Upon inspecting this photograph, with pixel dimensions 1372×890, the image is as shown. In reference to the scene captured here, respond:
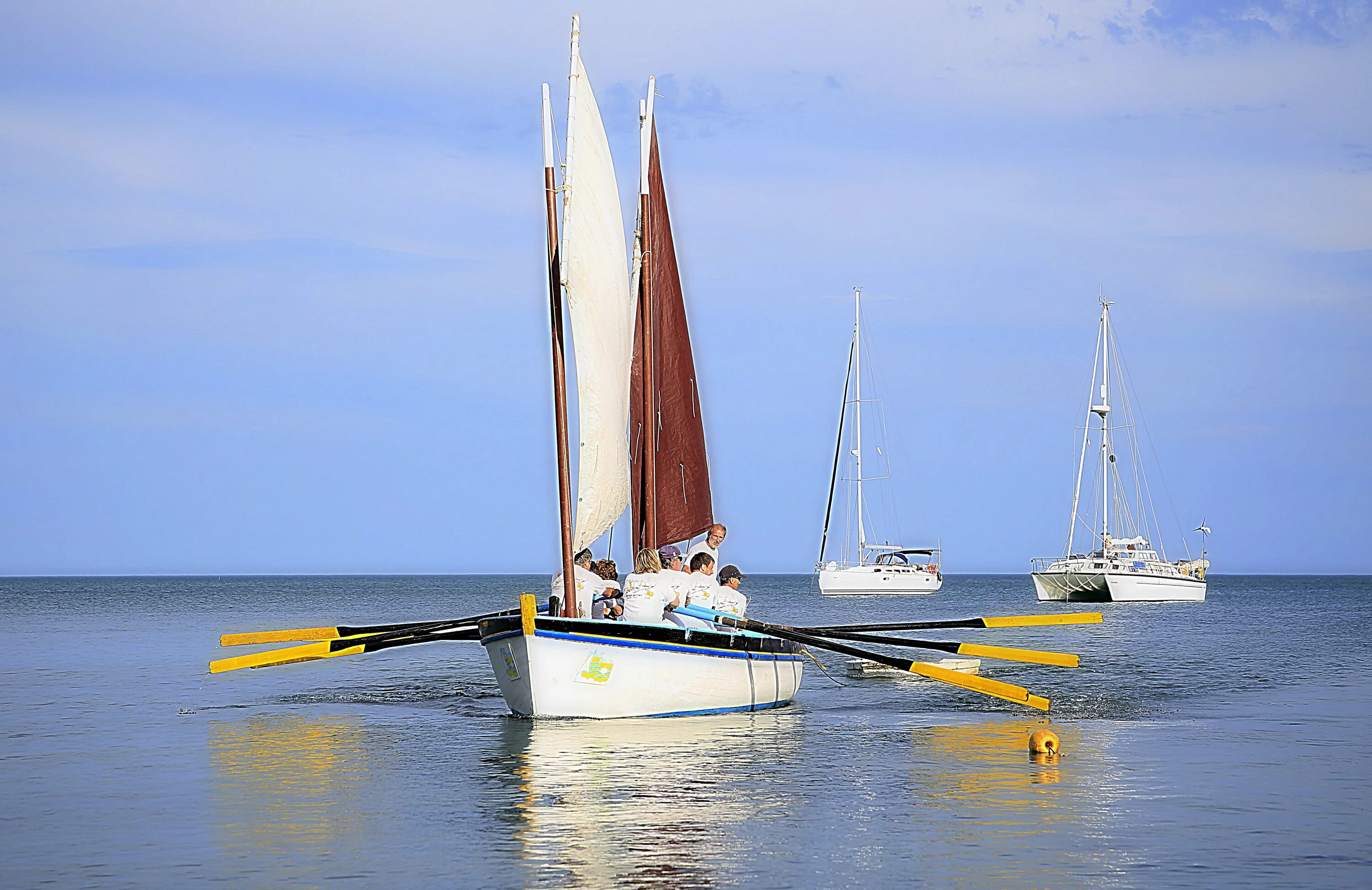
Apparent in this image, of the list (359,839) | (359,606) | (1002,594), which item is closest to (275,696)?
(359,839)

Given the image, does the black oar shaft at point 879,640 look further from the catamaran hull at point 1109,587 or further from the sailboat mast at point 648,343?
the catamaran hull at point 1109,587

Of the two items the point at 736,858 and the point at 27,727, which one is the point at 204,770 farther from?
the point at 736,858

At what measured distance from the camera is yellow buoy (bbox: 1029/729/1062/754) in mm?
19188

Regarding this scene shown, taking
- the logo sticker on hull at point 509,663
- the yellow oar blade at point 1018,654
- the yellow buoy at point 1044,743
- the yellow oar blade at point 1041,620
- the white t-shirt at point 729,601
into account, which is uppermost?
the white t-shirt at point 729,601

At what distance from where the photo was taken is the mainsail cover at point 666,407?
24.7m

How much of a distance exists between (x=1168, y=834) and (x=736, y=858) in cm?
436

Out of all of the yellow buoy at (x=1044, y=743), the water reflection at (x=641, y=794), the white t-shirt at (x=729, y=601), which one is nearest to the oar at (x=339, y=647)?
the water reflection at (x=641, y=794)

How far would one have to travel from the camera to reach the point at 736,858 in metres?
12.8

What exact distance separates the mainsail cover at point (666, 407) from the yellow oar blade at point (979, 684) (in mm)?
5911

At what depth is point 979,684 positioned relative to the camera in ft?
66.4

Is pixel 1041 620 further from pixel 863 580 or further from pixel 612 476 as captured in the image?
pixel 863 580

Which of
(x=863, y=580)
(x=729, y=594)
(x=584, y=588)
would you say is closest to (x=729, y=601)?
(x=729, y=594)

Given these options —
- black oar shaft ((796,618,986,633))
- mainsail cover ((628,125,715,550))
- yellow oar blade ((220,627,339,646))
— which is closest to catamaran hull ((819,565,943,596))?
mainsail cover ((628,125,715,550))

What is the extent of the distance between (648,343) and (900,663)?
730cm
